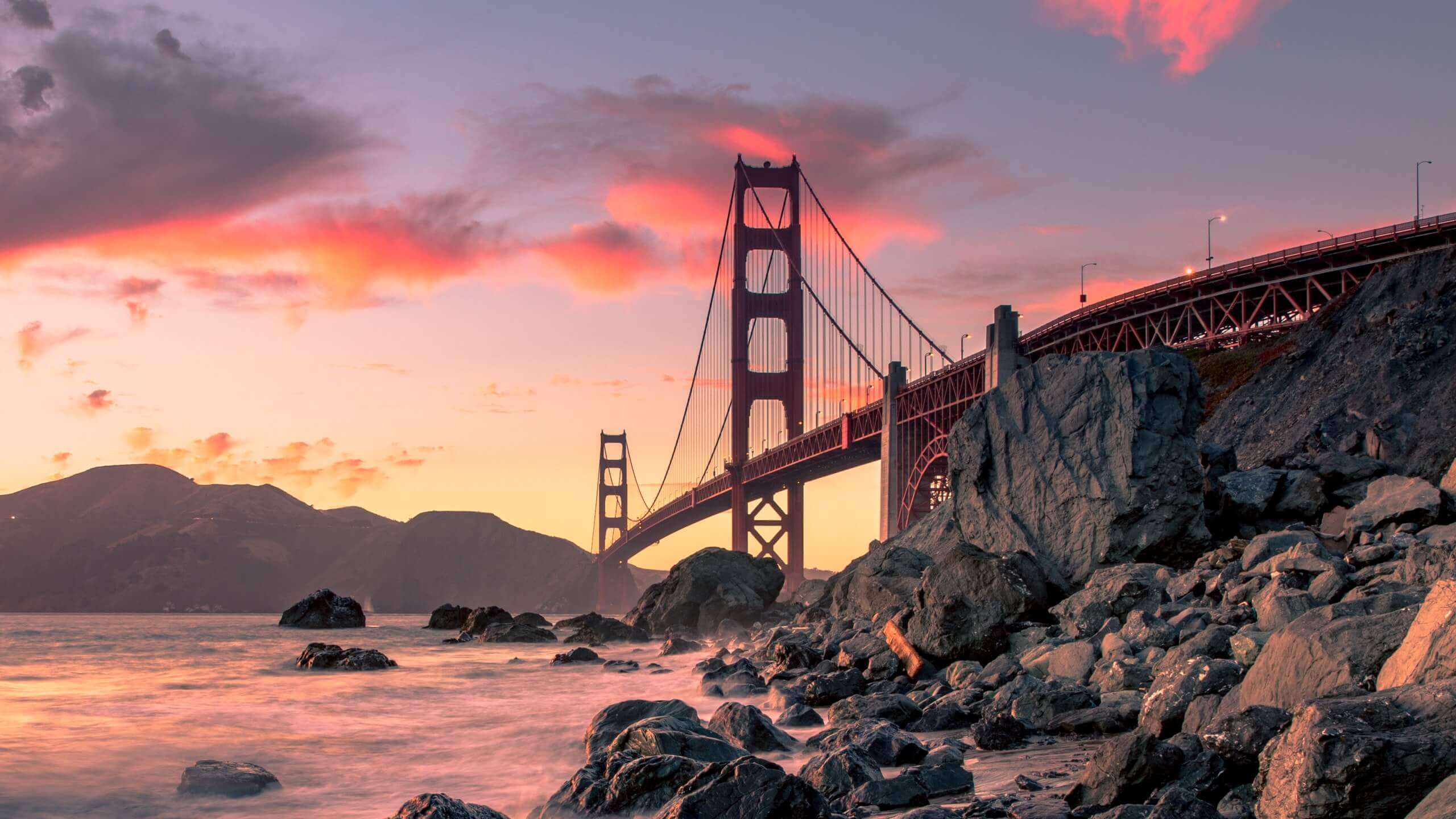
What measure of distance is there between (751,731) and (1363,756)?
5494 mm

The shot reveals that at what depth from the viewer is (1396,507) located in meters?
13.9

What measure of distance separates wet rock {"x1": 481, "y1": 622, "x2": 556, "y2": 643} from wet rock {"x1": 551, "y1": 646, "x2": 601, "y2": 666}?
10.9 meters

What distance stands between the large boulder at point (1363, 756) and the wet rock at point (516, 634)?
32.9 metres

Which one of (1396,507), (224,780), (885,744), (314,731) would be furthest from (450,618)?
(885,744)

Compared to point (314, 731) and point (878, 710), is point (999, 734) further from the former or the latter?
point (314, 731)

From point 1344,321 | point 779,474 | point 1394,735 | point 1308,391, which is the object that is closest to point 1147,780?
point 1394,735

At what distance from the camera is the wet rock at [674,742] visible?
26.4 feet

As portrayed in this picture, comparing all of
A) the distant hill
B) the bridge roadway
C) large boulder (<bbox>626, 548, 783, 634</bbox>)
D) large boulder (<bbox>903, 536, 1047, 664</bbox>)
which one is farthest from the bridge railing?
the distant hill

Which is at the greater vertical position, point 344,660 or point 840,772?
point 840,772

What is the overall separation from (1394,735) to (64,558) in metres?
166

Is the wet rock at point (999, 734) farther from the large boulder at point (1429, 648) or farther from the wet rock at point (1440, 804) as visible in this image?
the wet rock at point (1440, 804)

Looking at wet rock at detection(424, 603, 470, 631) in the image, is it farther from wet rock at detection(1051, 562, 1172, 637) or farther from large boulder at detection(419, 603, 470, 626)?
wet rock at detection(1051, 562, 1172, 637)

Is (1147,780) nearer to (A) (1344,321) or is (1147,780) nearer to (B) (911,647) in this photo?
(B) (911,647)

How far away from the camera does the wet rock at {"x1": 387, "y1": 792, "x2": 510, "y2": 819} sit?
6.21m
